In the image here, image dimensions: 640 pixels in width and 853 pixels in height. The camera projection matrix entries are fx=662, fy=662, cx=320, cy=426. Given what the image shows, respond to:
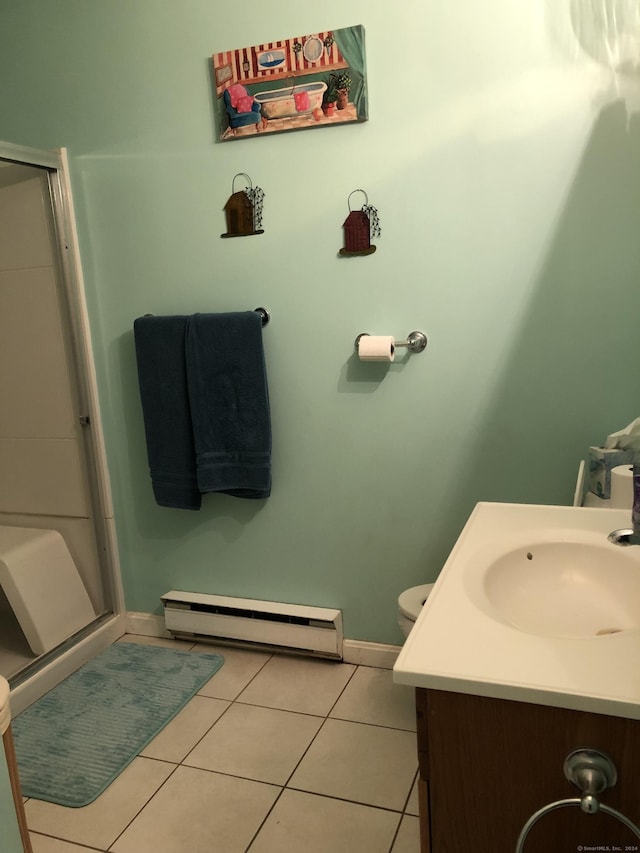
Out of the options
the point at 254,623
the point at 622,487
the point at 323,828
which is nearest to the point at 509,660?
the point at 622,487

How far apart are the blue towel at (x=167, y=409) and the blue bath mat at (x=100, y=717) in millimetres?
602

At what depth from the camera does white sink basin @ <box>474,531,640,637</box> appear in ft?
4.04

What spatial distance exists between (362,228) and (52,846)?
6.22 feet

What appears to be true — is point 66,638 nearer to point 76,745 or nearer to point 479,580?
point 76,745

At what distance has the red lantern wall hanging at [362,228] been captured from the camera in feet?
6.73

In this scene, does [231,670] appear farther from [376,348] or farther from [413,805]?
[376,348]

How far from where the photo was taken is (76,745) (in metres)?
2.02

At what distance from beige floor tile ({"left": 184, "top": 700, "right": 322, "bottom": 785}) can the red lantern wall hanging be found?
1.49 m

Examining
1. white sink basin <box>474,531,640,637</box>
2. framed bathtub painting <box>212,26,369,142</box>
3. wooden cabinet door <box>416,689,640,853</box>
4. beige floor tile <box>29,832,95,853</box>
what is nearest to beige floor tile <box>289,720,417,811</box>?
beige floor tile <box>29,832,95,853</box>

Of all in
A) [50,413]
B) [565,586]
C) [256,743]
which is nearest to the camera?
[565,586]

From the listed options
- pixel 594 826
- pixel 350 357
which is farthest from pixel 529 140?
pixel 594 826

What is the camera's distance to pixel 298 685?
2.28 metres

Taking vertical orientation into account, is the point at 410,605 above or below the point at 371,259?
below

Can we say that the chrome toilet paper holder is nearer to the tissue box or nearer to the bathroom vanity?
the tissue box
